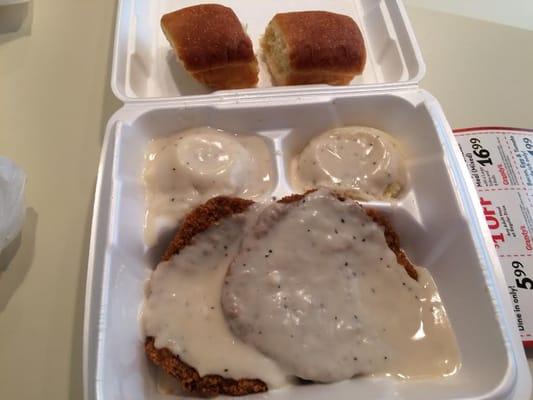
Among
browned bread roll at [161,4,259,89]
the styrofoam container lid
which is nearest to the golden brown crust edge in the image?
the styrofoam container lid

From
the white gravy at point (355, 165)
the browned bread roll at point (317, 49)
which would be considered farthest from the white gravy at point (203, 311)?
the browned bread roll at point (317, 49)

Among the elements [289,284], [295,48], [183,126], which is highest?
[295,48]

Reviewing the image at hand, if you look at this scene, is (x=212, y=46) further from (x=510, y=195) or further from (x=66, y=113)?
(x=510, y=195)

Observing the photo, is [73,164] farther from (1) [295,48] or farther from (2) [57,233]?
(1) [295,48]

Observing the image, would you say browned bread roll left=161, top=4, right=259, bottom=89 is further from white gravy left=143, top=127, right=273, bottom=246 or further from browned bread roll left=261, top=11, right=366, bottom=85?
white gravy left=143, top=127, right=273, bottom=246

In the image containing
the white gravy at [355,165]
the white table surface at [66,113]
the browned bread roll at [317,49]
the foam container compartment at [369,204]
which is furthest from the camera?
the browned bread roll at [317,49]

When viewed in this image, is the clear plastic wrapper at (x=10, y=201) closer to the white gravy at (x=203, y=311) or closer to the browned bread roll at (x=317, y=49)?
the white gravy at (x=203, y=311)

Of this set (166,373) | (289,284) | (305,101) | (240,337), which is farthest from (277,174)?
(166,373)
